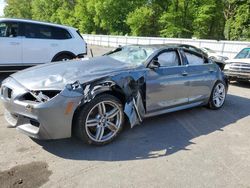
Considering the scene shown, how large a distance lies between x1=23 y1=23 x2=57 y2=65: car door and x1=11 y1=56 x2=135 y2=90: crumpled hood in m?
4.29

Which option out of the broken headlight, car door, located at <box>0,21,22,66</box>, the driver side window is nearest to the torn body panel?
the broken headlight

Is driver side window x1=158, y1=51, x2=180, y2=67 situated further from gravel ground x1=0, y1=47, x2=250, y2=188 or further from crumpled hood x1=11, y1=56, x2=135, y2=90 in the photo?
gravel ground x1=0, y1=47, x2=250, y2=188

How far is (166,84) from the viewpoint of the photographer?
16.7 feet

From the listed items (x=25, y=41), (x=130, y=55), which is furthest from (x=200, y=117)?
(x=25, y=41)

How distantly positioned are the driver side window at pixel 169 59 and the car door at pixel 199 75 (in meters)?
0.30

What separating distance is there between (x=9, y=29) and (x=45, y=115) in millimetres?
5728

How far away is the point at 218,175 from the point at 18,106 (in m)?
2.78

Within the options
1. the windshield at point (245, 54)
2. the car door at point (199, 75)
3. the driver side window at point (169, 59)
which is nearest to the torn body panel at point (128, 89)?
the driver side window at point (169, 59)

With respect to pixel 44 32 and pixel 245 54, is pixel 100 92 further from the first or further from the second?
pixel 245 54

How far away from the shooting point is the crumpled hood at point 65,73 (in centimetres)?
392

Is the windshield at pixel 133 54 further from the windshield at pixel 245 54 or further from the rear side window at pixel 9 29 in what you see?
the windshield at pixel 245 54

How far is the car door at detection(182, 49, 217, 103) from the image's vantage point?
5.74 meters

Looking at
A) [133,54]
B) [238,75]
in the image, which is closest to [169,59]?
[133,54]

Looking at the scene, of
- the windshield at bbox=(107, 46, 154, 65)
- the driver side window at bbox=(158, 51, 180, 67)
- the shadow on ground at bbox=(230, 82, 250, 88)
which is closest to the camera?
the windshield at bbox=(107, 46, 154, 65)
